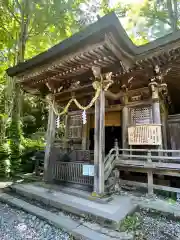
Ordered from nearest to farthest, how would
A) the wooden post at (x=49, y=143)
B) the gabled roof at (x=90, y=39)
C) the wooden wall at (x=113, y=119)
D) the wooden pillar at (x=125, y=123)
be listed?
the gabled roof at (x=90, y=39), the wooden post at (x=49, y=143), the wooden pillar at (x=125, y=123), the wooden wall at (x=113, y=119)

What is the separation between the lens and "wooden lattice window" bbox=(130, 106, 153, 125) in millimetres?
5841

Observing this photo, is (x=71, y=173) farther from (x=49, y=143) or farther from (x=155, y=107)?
(x=155, y=107)

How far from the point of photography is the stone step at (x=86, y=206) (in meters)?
3.20

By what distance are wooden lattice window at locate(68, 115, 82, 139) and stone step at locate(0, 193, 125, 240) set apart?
12.1ft

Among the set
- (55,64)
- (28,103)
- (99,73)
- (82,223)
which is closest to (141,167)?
(82,223)

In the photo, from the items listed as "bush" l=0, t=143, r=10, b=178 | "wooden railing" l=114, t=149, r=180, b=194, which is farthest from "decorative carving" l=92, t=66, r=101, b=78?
"bush" l=0, t=143, r=10, b=178

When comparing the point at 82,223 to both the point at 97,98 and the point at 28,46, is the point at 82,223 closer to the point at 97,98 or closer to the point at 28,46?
the point at 97,98

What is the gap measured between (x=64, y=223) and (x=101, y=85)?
3533 mm

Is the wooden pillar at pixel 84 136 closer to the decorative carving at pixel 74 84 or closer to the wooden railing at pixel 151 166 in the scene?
the wooden railing at pixel 151 166

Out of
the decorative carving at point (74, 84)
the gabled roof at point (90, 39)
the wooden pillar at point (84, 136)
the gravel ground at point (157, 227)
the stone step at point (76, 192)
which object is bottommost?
the gravel ground at point (157, 227)

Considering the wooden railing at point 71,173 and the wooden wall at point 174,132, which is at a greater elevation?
the wooden wall at point 174,132

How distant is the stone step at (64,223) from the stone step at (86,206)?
0.26 meters

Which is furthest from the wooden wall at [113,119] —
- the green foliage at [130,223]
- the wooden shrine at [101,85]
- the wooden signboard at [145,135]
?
the green foliage at [130,223]

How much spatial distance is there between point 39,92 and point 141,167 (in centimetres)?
485
